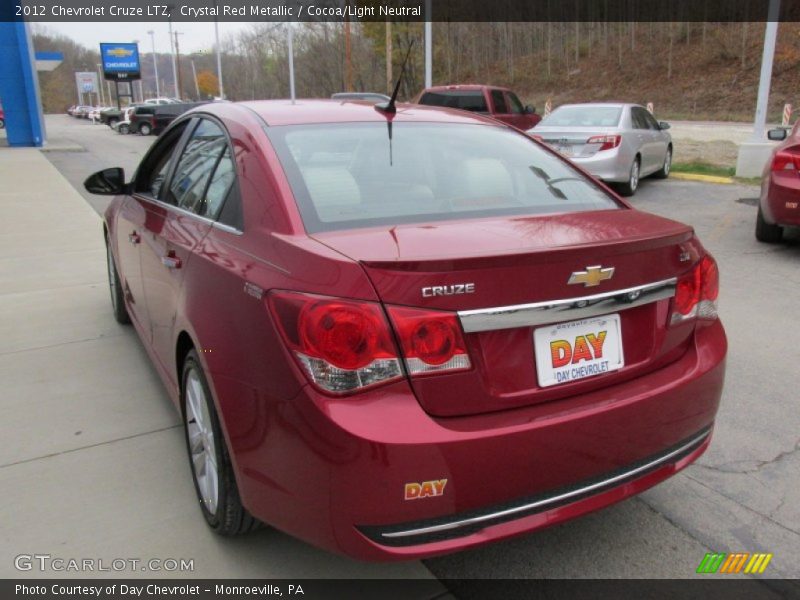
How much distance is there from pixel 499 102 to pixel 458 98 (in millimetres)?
1087

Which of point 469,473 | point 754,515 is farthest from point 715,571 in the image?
point 469,473

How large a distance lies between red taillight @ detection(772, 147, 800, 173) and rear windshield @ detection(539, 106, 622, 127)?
13.6 feet

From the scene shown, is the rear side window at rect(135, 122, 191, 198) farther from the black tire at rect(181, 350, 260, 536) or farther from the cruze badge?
the cruze badge

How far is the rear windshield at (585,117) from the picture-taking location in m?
10.7

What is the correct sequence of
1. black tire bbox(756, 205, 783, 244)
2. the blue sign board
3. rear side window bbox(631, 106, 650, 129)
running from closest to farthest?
black tire bbox(756, 205, 783, 244) → rear side window bbox(631, 106, 650, 129) → the blue sign board

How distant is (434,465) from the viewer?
1835 millimetres

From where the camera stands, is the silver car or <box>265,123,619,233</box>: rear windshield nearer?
<box>265,123,619,233</box>: rear windshield

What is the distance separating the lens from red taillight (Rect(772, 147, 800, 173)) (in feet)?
21.1

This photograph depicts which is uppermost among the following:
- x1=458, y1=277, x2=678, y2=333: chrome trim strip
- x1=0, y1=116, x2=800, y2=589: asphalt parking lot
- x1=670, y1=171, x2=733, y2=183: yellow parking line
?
x1=458, y1=277, x2=678, y2=333: chrome trim strip

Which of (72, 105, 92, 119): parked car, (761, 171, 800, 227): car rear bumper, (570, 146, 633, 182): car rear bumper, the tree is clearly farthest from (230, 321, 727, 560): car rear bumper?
the tree

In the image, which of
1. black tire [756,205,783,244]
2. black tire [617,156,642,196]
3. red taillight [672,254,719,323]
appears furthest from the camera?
black tire [617,156,642,196]

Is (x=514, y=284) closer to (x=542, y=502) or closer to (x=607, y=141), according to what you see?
(x=542, y=502)

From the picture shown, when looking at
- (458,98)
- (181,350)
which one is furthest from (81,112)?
(181,350)
